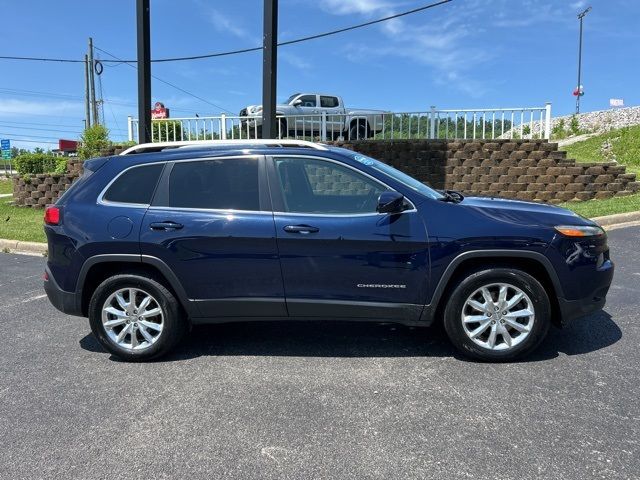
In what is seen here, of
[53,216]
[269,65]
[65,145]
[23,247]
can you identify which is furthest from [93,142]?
[65,145]

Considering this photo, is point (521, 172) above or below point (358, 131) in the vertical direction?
below

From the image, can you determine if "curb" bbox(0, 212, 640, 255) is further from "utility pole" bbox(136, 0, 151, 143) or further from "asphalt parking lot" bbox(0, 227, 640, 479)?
"asphalt parking lot" bbox(0, 227, 640, 479)

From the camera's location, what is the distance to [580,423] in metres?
2.98

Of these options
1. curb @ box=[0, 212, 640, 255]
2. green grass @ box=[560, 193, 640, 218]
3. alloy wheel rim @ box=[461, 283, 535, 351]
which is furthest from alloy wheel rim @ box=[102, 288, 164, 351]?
green grass @ box=[560, 193, 640, 218]

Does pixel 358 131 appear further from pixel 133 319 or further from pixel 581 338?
pixel 133 319

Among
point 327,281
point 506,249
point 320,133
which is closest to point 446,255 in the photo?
point 506,249

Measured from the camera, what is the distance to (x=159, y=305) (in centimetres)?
407

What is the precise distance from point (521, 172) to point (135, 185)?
9.77m

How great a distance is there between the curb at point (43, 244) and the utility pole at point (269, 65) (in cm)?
471

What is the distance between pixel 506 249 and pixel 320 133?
10018mm

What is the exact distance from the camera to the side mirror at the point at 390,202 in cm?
369

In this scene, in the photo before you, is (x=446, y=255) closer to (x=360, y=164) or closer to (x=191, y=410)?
(x=360, y=164)

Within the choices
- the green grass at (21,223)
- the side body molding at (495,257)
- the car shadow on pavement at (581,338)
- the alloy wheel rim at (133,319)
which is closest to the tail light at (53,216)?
the alloy wheel rim at (133,319)

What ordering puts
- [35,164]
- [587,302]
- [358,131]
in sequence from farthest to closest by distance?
[35,164], [358,131], [587,302]
